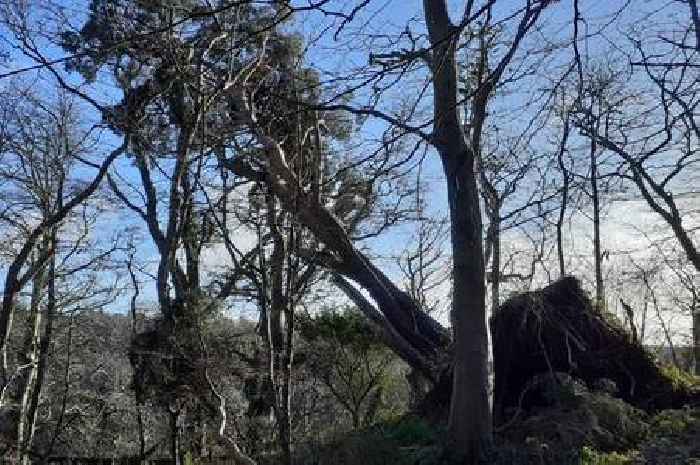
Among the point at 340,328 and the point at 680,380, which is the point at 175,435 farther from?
the point at 680,380

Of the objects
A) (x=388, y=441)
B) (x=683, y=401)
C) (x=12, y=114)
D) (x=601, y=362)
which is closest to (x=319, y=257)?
(x=388, y=441)

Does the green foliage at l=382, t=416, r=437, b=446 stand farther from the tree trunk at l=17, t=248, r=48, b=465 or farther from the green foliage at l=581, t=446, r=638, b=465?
the tree trunk at l=17, t=248, r=48, b=465

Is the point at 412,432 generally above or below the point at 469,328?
below

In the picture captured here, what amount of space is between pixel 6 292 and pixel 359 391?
31.4 feet

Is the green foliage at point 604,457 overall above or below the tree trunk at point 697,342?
below

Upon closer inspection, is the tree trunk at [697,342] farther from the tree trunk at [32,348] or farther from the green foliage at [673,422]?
the tree trunk at [32,348]

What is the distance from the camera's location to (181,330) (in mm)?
10602

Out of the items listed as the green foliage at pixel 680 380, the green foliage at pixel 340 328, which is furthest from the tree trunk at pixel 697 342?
the green foliage at pixel 680 380

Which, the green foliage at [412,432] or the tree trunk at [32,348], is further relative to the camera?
the tree trunk at [32,348]

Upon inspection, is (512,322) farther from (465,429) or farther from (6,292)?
(6,292)

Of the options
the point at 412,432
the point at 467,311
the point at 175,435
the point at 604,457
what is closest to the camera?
the point at 604,457

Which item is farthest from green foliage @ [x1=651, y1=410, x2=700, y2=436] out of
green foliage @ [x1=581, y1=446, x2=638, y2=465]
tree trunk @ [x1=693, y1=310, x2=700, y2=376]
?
tree trunk @ [x1=693, y1=310, x2=700, y2=376]

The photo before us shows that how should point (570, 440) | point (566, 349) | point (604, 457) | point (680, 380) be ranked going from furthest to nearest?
1. point (566, 349)
2. point (680, 380)
3. point (570, 440)
4. point (604, 457)

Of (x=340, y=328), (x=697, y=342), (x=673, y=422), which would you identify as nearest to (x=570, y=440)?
(x=673, y=422)
